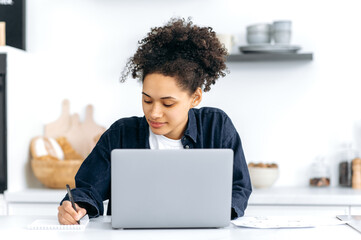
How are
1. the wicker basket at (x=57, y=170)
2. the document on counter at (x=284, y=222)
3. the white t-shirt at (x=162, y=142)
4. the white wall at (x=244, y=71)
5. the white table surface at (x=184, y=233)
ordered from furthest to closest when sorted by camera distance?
the white wall at (x=244, y=71), the wicker basket at (x=57, y=170), the white t-shirt at (x=162, y=142), the document on counter at (x=284, y=222), the white table surface at (x=184, y=233)

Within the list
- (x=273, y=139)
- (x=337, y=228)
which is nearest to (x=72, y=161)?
(x=273, y=139)

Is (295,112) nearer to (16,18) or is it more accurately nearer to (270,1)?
(270,1)

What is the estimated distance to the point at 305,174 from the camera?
10.4 ft

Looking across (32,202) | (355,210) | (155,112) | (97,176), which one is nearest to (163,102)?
(155,112)

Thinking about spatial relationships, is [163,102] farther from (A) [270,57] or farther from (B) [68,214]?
(A) [270,57]

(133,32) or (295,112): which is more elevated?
(133,32)

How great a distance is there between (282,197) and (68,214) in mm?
1449

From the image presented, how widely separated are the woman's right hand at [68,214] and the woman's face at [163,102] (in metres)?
0.39

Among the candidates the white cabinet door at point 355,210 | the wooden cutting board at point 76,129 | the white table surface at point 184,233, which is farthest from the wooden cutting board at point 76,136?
the white table surface at point 184,233

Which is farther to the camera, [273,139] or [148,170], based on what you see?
[273,139]

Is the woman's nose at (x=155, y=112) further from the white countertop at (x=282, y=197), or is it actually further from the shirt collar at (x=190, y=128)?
the white countertop at (x=282, y=197)

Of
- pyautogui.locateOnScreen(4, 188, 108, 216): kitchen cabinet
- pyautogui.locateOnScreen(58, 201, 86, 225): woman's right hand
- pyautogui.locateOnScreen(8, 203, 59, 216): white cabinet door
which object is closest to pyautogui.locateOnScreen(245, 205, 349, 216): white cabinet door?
pyautogui.locateOnScreen(4, 188, 108, 216): kitchen cabinet

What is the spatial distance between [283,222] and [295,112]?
1672 mm

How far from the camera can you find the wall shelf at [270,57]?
300 centimetres
